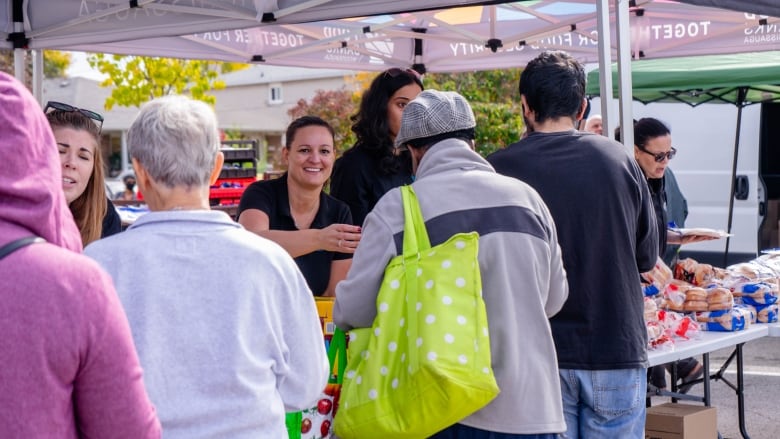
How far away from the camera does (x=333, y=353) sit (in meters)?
2.83

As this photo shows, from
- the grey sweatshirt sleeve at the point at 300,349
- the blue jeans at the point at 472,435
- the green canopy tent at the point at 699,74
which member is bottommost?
the blue jeans at the point at 472,435

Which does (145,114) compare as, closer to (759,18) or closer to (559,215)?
(559,215)

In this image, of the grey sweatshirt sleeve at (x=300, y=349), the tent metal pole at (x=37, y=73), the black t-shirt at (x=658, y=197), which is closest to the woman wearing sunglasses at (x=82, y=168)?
the grey sweatshirt sleeve at (x=300, y=349)

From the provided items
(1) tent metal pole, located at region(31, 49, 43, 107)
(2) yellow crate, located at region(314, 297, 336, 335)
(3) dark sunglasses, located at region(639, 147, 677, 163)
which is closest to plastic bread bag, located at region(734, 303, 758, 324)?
(3) dark sunglasses, located at region(639, 147, 677, 163)

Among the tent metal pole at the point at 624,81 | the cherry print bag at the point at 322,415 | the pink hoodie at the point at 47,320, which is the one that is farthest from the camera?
the tent metal pole at the point at 624,81

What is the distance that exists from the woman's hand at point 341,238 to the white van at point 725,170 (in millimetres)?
7789

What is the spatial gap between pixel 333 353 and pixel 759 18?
4985 mm

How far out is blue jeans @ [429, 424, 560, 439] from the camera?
2568mm

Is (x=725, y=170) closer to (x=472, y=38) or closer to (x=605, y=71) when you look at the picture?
(x=472, y=38)

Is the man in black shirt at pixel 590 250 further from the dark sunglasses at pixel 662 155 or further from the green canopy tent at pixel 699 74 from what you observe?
the green canopy tent at pixel 699 74

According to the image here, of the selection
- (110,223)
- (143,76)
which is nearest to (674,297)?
(110,223)

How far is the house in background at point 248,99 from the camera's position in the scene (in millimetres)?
35406

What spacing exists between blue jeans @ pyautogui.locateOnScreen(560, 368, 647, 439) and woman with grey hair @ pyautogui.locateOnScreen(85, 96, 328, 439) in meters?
1.31

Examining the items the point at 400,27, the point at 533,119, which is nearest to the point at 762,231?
the point at 400,27
